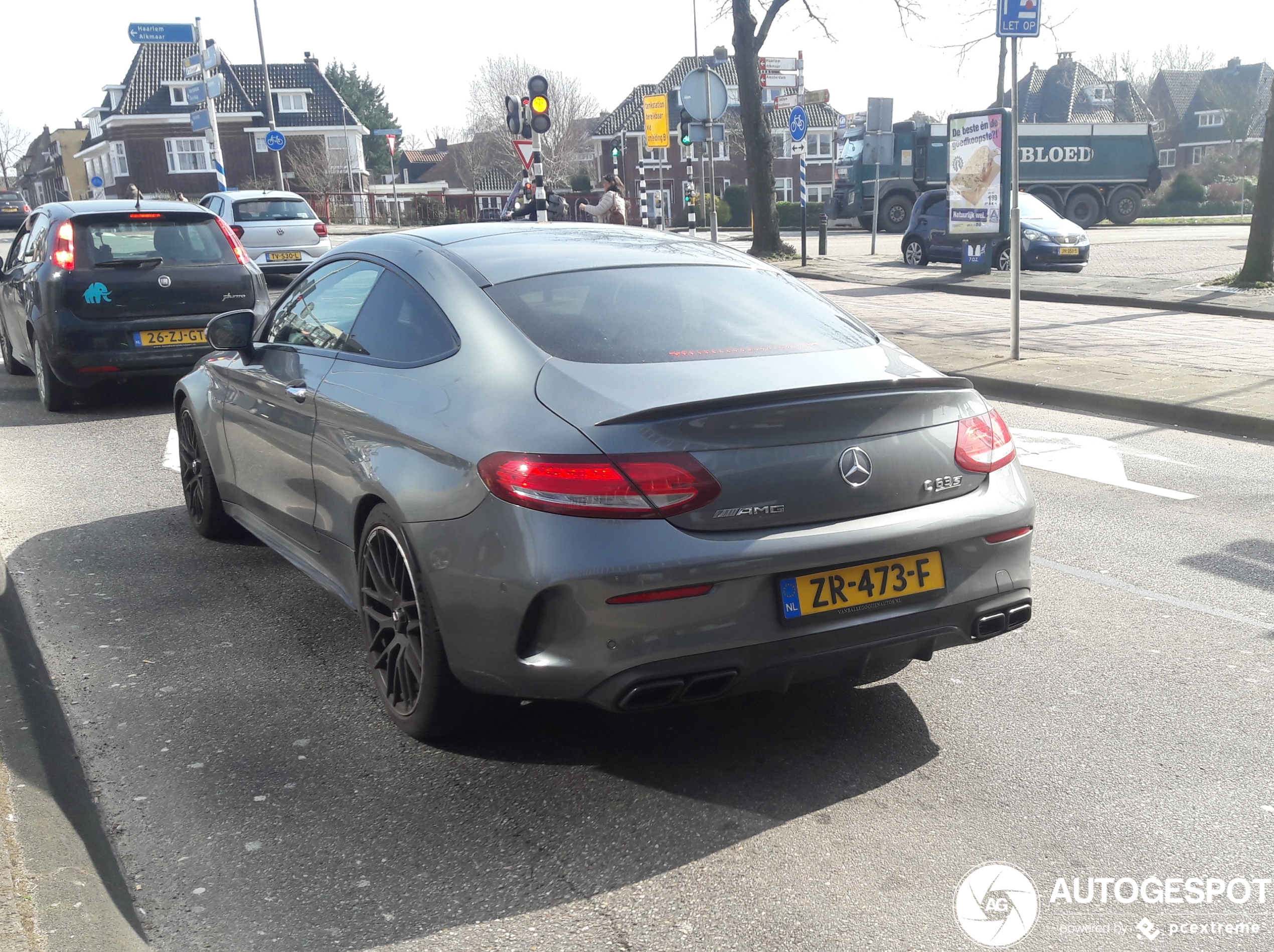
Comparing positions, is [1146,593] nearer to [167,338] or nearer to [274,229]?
[167,338]

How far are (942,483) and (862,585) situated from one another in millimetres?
415

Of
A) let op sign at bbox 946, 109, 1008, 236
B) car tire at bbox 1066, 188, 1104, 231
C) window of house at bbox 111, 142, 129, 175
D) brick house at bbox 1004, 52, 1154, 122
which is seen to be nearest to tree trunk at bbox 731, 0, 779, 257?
let op sign at bbox 946, 109, 1008, 236

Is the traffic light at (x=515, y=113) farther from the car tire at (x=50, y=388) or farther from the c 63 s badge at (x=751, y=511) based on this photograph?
the c 63 s badge at (x=751, y=511)

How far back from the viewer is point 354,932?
8.89 feet

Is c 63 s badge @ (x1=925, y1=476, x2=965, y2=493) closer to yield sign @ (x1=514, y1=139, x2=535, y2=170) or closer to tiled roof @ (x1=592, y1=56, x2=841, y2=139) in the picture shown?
yield sign @ (x1=514, y1=139, x2=535, y2=170)

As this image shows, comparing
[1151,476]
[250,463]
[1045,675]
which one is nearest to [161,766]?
[250,463]

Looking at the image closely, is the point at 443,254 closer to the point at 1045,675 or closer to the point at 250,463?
the point at 250,463

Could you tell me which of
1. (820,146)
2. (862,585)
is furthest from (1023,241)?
(820,146)

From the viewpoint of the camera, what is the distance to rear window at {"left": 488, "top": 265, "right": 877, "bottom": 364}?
11.5 feet

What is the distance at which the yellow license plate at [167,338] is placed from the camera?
31.8 ft

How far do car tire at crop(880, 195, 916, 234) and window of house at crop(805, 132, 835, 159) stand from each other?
4960cm

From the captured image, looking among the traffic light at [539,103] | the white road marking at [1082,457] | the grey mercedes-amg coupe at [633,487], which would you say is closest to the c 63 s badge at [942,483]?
the grey mercedes-amg coupe at [633,487]

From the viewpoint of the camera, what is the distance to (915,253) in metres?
23.4

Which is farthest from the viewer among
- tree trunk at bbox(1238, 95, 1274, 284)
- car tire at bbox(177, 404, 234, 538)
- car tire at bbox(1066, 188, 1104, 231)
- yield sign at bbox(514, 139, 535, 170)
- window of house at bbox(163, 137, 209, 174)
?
window of house at bbox(163, 137, 209, 174)
